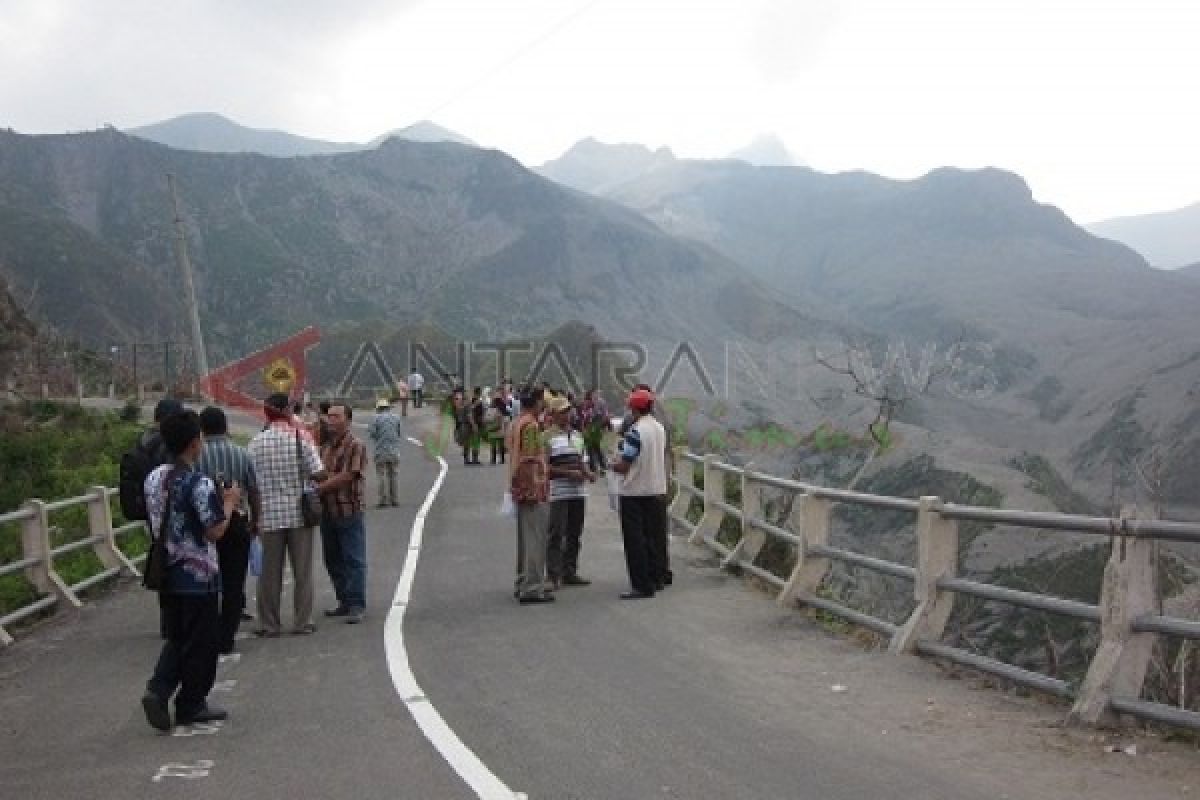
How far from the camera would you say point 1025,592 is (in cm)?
719

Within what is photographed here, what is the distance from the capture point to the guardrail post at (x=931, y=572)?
8.27 metres

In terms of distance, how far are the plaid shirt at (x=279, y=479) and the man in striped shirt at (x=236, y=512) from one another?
0.62 metres

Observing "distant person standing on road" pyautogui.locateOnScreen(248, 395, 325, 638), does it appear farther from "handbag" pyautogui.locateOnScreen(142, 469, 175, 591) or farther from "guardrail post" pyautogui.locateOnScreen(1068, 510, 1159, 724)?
"guardrail post" pyautogui.locateOnScreen(1068, 510, 1159, 724)

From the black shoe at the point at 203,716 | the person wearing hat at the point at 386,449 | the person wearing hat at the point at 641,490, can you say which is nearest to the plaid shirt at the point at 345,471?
the person wearing hat at the point at 641,490

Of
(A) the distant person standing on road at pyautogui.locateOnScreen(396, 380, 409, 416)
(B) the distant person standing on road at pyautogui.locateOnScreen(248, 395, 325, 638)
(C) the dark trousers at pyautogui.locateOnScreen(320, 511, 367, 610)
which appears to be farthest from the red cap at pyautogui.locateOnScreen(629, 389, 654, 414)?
(A) the distant person standing on road at pyautogui.locateOnScreen(396, 380, 409, 416)

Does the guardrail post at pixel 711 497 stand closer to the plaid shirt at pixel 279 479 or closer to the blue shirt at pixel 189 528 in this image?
the plaid shirt at pixel 279 479

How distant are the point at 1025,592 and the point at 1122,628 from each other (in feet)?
2.69

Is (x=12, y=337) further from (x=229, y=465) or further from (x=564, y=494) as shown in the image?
(x=229, y=465)

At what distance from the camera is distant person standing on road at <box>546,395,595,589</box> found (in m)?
11.7

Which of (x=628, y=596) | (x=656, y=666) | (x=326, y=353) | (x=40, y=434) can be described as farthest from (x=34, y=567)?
(x=326, y=353)

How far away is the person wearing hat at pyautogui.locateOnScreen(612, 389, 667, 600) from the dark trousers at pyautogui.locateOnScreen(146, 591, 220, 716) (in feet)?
16.4

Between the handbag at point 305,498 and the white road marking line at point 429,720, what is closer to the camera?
the white road marking line at point 429,720

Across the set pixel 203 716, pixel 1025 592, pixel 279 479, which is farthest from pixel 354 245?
pixel 1025 592

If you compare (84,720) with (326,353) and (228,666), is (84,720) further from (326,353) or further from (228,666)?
(326,353)
